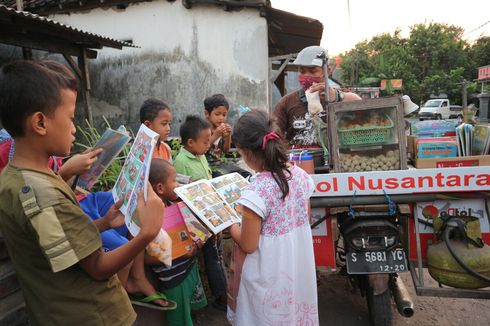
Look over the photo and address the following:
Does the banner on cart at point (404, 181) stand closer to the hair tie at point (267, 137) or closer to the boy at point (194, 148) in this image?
the hair tie at point (267, 137)

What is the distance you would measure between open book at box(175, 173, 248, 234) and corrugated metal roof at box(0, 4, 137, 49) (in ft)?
13.7

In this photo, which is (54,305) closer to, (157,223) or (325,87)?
(157,223)

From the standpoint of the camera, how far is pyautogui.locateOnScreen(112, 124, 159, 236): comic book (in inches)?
49.1

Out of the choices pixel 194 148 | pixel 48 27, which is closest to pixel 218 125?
pixel 194 148

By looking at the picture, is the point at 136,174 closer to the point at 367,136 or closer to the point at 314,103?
the point at 367,136

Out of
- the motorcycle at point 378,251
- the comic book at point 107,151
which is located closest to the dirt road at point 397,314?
the motorcycle at point 378,251

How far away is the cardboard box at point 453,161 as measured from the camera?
245cm

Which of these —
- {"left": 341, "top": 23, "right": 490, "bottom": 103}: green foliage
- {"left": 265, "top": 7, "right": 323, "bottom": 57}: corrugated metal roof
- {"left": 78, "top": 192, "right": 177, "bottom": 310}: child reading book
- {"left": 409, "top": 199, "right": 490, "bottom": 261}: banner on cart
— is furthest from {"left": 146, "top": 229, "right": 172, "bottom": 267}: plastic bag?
{"left": 341, "top": 23, "right": 490, "bottom": 103}: green foliage

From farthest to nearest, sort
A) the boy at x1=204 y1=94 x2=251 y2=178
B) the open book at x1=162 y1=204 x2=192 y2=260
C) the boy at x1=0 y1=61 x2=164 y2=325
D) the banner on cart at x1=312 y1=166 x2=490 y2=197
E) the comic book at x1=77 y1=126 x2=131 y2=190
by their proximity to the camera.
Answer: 1. the boy at x1=204 y1=94 x2=251 y2=178
2. the banner on cart at x1=312 y1=166 x2=490 y2=197
3. the open book at x1=162 y1=204 x2=192 y2=260
4. the comic book at x1=77 y1=126 x2=131 y2=190
5. the boy at x1=0 y1=61 x2=164 y2=325

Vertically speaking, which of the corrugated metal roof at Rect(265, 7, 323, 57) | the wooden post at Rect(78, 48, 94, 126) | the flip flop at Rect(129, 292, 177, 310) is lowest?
the flip flop at Rect(129, 292, 177, 310)

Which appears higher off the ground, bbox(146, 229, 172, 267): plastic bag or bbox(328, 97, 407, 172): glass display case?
bbox(328, 97, 407, 172): glass display case

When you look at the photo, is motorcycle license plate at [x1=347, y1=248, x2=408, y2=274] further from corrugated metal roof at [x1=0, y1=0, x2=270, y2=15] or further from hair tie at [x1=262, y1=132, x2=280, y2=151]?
corrugated metal roof at [x1=0, y1=0, x2=270, y2=15]

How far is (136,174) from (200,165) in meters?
1.61

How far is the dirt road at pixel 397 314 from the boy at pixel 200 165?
18.8 inches
